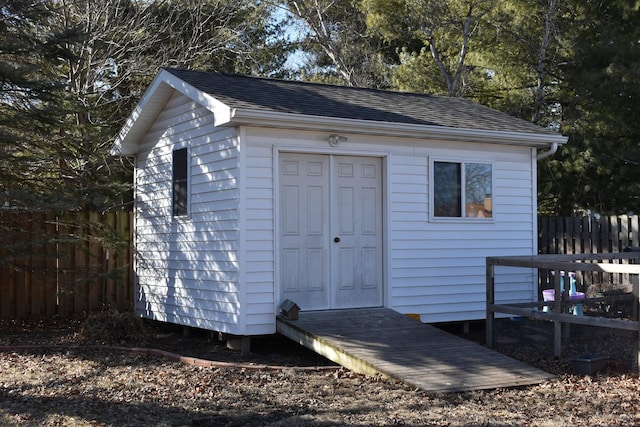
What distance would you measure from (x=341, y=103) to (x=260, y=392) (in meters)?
5.05

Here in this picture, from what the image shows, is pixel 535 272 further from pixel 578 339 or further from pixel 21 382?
pixel 21 382

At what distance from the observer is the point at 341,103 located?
11164 mm

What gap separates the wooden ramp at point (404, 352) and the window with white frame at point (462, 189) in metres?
2.02

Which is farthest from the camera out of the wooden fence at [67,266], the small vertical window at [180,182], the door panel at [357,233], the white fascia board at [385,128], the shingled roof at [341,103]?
the wooden fence at [67,266]

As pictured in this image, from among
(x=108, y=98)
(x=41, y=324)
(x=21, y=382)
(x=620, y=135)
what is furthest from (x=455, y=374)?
(x=620, y=135)

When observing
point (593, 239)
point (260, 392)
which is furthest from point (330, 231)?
point (593, 239)

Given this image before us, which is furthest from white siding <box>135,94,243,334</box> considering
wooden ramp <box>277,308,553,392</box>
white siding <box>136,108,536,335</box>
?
wooden ramp <box>277,308,553,392</box>

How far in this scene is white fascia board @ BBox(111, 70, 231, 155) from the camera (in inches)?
379

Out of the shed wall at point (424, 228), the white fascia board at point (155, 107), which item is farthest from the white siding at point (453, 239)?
the white fascia board at point (155, 107)

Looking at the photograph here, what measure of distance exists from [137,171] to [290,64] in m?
13.3

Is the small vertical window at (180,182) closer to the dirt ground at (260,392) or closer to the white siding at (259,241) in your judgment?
the white siding at (259,241)

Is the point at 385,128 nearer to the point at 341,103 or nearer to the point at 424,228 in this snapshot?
the point at 341,103

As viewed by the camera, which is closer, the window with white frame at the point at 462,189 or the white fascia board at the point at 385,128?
the white fascia board at the point at 385,128

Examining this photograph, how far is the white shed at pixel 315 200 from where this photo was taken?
9.77 m
